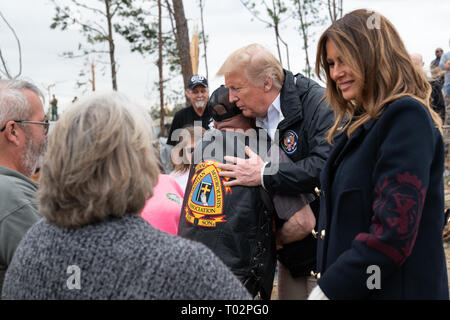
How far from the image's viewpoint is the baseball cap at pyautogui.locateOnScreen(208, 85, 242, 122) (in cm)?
248

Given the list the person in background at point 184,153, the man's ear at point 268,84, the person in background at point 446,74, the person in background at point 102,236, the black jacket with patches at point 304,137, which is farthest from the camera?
the person in background at point 446,74

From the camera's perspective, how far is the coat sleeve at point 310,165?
7.32 ft

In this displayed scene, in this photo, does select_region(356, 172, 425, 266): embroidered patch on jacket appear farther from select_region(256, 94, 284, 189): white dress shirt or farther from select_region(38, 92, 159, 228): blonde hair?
select_region(256, 94, 284, 189): white dress shirt

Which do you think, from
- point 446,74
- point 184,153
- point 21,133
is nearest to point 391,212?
point 21,133

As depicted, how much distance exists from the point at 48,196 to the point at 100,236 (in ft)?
0.65

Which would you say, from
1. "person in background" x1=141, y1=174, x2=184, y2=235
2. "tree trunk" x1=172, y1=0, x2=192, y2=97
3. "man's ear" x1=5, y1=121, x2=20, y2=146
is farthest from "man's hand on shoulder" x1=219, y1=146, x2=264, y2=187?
"tree trunk" x1=172, y1=0, x2=192, y2=97

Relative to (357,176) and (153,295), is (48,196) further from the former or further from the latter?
(357,176)

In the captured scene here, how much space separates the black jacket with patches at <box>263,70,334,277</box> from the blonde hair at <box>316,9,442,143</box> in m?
0.65

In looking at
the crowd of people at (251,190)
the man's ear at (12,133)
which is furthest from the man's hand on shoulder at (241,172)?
the man's ear at (12,133)

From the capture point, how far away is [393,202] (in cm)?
146

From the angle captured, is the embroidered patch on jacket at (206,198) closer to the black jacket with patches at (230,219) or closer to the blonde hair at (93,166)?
the black jacket with patches at (230,219)

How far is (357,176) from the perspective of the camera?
1.61 metres

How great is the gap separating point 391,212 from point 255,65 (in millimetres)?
1389
